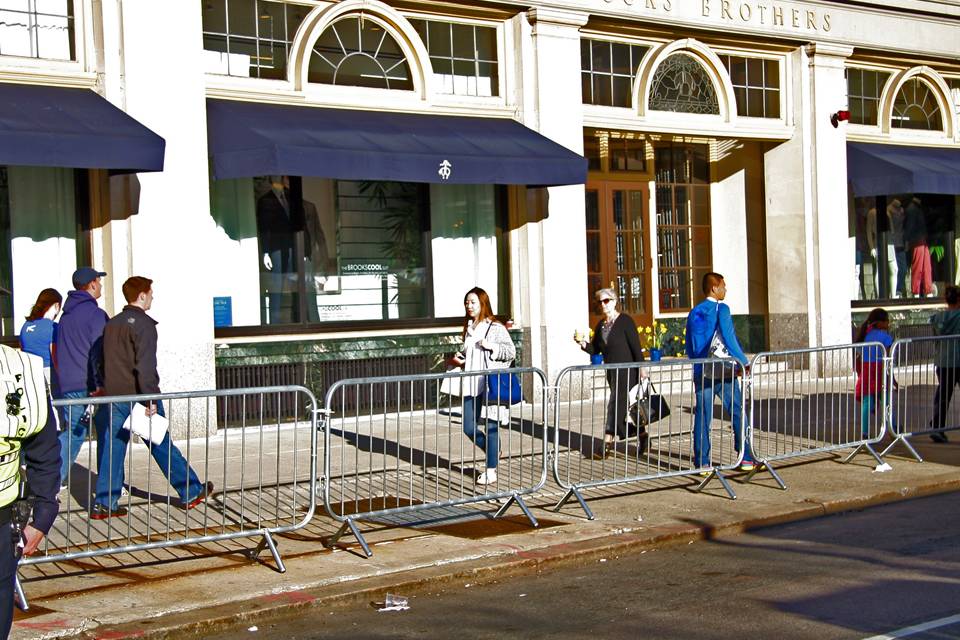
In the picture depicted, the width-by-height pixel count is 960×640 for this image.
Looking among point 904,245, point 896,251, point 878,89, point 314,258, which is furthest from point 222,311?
point 904,245

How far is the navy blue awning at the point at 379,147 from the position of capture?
13648 mm

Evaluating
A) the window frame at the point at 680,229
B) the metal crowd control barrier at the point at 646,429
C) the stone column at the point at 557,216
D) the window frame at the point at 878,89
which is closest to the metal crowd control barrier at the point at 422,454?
the metal crowd control barrier at the point at 646,429

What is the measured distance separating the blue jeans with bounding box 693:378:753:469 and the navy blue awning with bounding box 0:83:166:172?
18.9ft

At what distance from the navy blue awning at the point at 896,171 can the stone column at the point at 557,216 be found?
17.7 ft

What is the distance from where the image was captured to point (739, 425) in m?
11.0

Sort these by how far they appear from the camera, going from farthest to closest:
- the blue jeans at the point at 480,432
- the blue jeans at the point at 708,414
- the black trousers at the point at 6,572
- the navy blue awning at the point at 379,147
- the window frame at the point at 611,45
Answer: the window frame at the point at 611,45 < the navy blue awning at the point at 379,147 < the blue jeans at the point at 708,414 < the blue jeans at the point at 480,432 < the black trousers at the point at 6,572

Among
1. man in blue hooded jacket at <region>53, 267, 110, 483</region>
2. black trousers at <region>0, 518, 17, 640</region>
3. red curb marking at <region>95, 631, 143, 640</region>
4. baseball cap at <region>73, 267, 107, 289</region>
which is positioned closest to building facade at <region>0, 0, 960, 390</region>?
baseball cap at <region>73, 267, 107, 289</region>

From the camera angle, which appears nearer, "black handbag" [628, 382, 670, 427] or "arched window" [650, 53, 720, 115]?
"black handbag" [628, 382, 670, 427]

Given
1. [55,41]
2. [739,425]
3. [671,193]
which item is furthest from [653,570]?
[671,193]

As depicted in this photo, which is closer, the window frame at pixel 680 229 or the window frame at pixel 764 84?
the window frame at pixel 764 84

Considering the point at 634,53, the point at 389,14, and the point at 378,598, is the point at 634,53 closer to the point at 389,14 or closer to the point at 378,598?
the point at 389,14

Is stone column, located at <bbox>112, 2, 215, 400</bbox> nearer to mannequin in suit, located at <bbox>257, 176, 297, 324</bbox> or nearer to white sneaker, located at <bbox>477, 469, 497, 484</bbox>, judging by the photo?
mannequin in suit, located at <bbox>257, 176, 297, 324</bbox>

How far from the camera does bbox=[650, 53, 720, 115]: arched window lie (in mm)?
18172

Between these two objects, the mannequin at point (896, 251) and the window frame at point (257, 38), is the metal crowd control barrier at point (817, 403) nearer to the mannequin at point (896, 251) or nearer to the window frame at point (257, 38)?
the window frame at point (257, 38)
